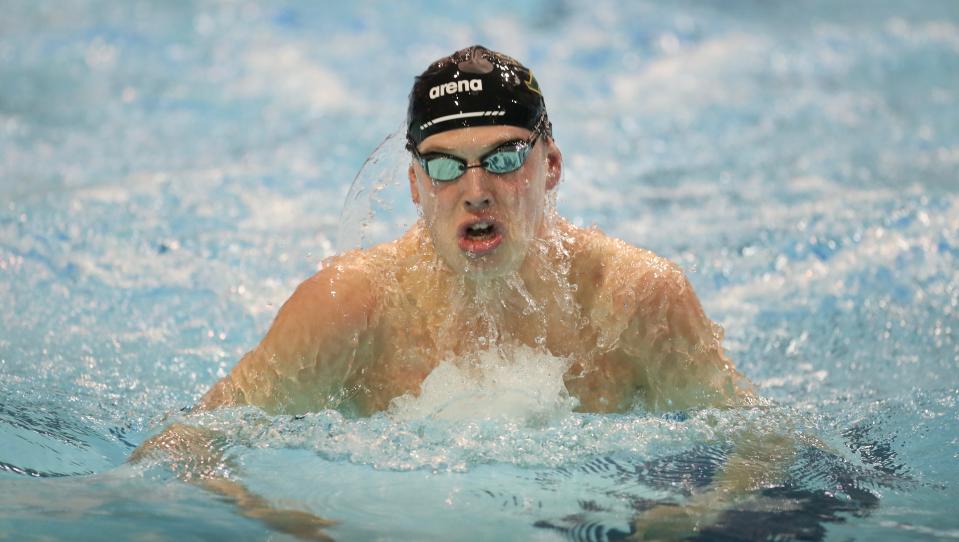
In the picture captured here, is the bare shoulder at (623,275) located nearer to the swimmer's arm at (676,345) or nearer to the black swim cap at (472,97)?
the swimmer's arm at (676,345)

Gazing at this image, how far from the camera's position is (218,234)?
16.6 ft

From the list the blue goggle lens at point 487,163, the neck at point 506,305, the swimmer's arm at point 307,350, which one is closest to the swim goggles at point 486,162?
the blue goggle lens at point 487,163

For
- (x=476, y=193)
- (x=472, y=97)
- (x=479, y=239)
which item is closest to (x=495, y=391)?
(x=479, y=239)

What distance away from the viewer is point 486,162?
2609 millimetres

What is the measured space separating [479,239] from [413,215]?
10.4 ft

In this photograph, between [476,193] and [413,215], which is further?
[413,215]

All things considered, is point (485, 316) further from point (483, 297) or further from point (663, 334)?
point (663, 334)

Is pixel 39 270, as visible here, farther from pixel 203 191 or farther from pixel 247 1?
pixel 247 1

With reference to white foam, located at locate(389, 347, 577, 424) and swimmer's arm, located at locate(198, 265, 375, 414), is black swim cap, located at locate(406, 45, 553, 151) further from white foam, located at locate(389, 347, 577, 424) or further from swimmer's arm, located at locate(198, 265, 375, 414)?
white foam, located at locate(389, 347, 577, 424)

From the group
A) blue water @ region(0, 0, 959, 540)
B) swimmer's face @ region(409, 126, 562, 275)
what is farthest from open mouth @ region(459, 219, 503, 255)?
blue water @ region(0, 0, 959, 540)

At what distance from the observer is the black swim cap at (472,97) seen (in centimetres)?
265

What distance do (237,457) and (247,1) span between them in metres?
7.27

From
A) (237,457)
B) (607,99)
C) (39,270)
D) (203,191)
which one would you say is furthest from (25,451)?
(607,99)

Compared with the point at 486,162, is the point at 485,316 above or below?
below
